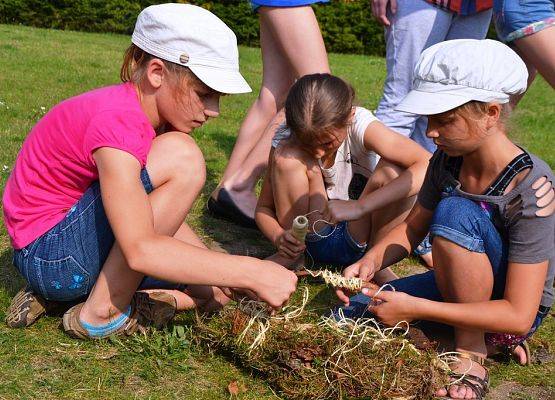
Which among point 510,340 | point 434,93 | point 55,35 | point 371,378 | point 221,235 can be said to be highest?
point 434,93

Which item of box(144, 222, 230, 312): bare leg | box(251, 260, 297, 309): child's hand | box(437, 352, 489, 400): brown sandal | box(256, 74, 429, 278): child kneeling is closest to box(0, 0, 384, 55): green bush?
box(256, 74, 429, 278): child kneeling

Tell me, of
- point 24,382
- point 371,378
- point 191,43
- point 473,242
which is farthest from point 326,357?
point 191,43

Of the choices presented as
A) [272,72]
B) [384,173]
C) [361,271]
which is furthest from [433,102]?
[272,72]

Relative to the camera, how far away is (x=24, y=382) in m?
2.51

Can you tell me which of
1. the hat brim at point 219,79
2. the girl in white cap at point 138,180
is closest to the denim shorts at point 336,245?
the girl in white cap at point 138,180

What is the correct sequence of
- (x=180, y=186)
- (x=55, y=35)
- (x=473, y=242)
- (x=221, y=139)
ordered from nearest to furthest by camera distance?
1. (x=473, y=242)
2. (x=180, y=186)
3. (x=221, y=139)
4. (x=55, y=35)

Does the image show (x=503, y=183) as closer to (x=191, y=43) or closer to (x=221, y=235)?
(x=191, y=43)

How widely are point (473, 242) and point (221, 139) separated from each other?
3981 mm

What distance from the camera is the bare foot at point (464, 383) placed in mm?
2543

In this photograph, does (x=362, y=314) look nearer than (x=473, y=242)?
No

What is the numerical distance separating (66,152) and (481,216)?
141cm

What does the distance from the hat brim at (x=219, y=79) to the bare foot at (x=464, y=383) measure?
117 cm

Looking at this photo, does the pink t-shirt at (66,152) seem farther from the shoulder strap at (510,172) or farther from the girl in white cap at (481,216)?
the shoulder strap at (510,172)

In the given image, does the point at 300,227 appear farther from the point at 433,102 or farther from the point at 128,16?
the point at 128,16
